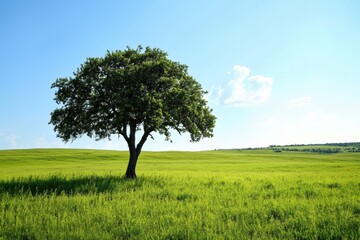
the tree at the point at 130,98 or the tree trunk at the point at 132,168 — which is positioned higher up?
the tree at the point at 130,98

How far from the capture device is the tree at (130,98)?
2597 cm

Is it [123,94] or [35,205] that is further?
[123,94]

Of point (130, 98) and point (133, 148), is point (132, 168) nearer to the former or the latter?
point (133, 148)

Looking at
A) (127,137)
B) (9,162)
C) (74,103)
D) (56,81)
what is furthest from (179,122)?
(9,162)

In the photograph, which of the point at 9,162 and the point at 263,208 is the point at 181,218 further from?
the point at 9,162

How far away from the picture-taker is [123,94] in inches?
1011

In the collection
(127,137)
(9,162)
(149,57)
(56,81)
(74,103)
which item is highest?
(149,57)

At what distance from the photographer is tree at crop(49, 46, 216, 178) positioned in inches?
1022

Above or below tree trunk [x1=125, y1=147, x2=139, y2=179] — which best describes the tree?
above

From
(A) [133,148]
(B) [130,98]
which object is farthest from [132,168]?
(B) [130,98]

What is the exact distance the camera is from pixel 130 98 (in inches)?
1008

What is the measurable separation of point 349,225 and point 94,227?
876 centimetres

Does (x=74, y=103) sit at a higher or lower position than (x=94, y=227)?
higher

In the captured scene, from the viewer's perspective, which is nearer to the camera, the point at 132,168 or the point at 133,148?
the point at 132,168
